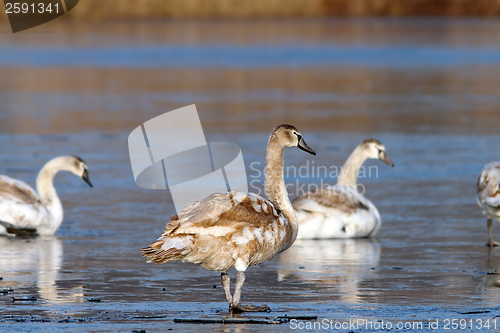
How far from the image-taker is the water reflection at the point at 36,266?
295 inches

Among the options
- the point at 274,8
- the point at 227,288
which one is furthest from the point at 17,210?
the point at 274,8

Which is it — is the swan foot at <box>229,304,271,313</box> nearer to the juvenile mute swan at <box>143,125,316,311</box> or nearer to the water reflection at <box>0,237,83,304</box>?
the juvenile mute swan at <box>143,125,316,311</box>

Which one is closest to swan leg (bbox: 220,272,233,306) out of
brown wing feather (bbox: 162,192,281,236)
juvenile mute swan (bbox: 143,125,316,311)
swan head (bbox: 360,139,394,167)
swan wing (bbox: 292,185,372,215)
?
juvenile mute swan (bbox: 143,125,316,311)

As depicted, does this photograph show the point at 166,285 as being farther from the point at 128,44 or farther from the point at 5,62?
the point at 128,44

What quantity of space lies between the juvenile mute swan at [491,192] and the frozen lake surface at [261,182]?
1.14 feet

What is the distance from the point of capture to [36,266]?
864 centimetres

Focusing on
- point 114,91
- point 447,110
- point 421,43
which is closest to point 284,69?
point 114,91

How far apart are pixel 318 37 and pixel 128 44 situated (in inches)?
576

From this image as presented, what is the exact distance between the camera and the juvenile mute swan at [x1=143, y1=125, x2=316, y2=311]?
6.64 m

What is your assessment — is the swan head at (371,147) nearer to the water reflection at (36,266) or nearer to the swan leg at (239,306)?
the water reflection at (36,266)

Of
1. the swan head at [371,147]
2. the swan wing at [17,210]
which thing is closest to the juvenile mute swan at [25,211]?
the swan wing at [17,210]

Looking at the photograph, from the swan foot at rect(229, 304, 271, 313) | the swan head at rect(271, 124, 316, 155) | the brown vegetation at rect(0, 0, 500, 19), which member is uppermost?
the swan head at rect(271, 124, 316, 155)

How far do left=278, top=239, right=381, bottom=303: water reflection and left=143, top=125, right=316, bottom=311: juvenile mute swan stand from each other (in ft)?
2.86

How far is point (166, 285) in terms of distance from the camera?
7.82 metres
